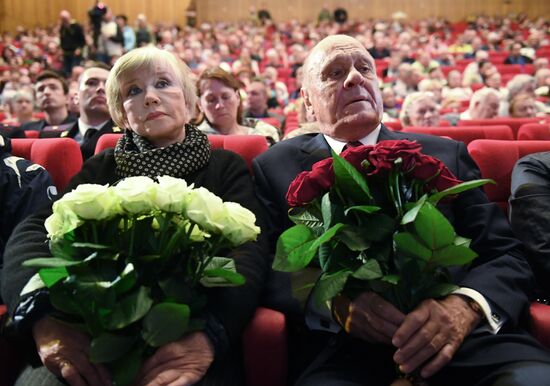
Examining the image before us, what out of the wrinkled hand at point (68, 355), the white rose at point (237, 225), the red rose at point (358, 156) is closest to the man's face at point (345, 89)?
the red rose at point (358, 156)

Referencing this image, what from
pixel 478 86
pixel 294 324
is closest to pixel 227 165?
pixel 294 324

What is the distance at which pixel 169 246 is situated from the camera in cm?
85

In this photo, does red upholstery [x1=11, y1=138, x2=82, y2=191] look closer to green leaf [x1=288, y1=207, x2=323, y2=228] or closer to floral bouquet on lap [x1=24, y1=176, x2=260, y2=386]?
floral bouquet on lap [x1=24, y1=176, x2=260, y2=386]

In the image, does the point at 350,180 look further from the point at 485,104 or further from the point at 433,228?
the point at 485,104

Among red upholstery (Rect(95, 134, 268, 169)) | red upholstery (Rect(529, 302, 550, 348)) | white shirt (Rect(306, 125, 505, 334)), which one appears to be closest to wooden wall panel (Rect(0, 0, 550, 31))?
red upholstery (Rect(95, 134, 268, 169))

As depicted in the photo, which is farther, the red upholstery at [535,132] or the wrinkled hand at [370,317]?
the red upholstery at [535,132]

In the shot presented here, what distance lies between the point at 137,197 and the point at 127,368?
241 mm

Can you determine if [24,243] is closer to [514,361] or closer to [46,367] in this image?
[46,367]

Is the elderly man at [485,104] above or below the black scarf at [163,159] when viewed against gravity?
below

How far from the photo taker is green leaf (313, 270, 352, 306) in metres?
0.85

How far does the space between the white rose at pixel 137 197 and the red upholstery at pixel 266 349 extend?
Answer: 28cm

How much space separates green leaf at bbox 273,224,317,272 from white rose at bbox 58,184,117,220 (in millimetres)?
249

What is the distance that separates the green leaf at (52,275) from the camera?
82cm

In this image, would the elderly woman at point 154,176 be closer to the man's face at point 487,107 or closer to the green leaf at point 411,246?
the green leaf at point 411,246
